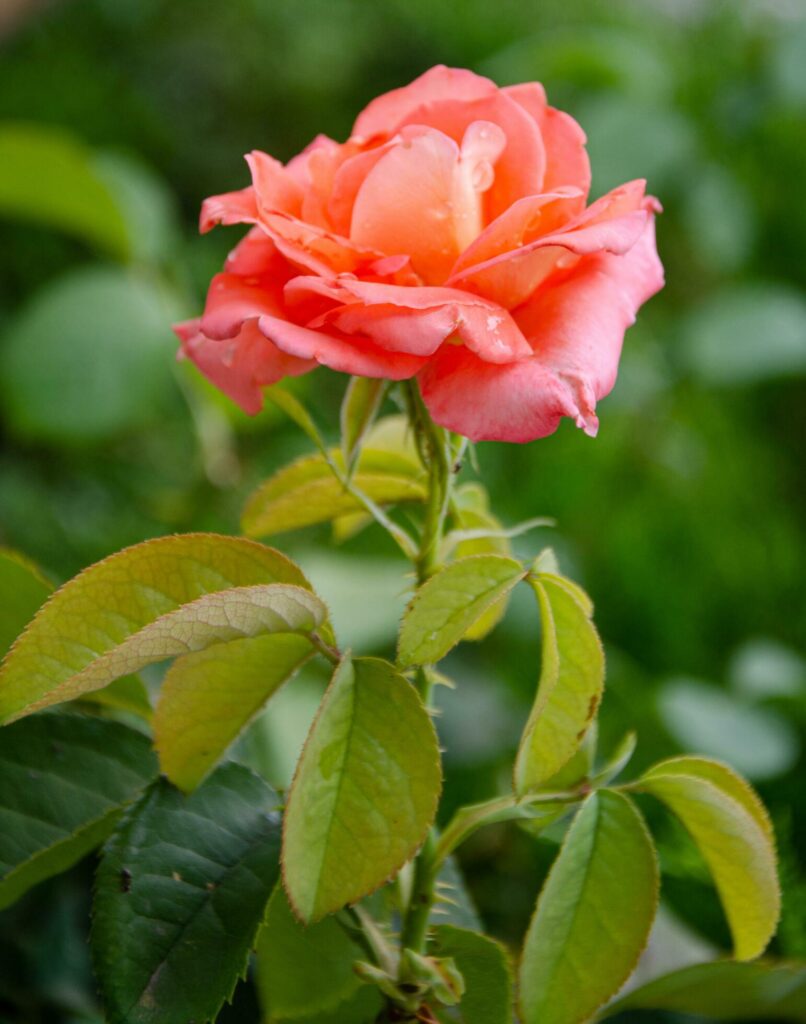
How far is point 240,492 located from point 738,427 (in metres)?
0.48

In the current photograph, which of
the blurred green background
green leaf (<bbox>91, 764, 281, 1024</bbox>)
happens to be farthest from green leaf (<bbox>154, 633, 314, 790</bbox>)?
the blurred green background

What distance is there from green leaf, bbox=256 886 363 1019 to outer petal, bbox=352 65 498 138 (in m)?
0.22

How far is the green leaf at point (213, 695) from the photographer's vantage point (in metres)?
0.27

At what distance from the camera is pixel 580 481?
0.82 metres

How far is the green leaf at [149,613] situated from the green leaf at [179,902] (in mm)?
45

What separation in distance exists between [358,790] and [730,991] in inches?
5.0

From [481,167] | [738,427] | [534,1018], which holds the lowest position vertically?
[738,427]

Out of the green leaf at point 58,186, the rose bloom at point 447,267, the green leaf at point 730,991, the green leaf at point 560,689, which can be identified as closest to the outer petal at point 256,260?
the rose bloom at point 447,267

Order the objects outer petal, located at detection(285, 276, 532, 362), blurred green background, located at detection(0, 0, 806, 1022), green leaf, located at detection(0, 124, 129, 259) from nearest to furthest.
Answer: outer petal, located at detection(285, 276, 532, 362) < blurred green background, located at detection(0, 0, 806, 1022) < green leaf, located at detection(0, 124, 129, 259)

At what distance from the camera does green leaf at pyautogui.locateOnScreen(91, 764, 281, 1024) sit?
0.25 m

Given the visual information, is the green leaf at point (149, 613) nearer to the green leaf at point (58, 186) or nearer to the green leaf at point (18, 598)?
the green leaf at point (18, 598)

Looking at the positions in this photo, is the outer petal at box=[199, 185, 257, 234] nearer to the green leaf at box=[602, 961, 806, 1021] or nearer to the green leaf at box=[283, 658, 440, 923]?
the green leaf at box=[283, 658, 440, 923]

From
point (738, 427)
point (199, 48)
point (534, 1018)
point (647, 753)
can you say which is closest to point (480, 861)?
point (647, 753)

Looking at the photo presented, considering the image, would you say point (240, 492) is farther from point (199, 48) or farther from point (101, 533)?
point (199, 48)
